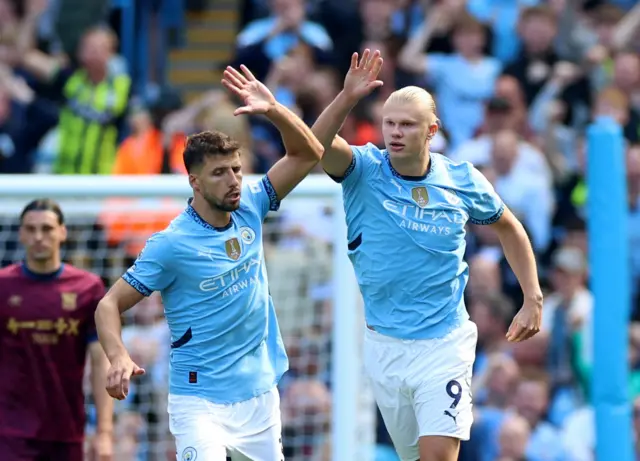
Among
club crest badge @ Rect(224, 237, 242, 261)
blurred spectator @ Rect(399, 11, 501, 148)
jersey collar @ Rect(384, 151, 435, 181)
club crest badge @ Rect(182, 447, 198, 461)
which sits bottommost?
club crest badge @ Rect(182, 447, 198, 461)

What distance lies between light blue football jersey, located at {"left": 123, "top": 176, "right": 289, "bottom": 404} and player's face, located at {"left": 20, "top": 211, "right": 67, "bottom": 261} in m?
1.48

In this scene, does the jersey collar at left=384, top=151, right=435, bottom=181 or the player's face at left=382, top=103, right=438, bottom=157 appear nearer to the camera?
the player's face at left=382, top=103, right=438, bottom=157

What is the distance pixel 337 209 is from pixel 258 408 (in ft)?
8.56

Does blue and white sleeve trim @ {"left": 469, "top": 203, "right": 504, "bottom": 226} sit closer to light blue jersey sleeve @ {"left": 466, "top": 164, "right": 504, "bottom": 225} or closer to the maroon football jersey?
light blue jersey sleeve @ {"left": 466, "top": 164, "right": 504, "bottom": 225}

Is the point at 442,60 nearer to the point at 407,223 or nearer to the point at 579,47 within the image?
the point at 579,47

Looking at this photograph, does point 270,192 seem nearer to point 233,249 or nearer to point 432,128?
point 233,249

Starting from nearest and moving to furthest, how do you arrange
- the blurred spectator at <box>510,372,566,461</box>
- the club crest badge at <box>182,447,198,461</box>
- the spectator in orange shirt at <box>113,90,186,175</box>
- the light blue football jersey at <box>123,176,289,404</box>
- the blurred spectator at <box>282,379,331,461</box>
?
the club crest badge at <box>182,447,198,461</box>
the light blue football jersey at <box>123,176,289,404</box>
the blurred spectator at <box>282,379,331,461</box>
the blurred spectator at <box>510,372,566,461</box>
the spectator in orange shirt at <box>113,90,186,175</box>

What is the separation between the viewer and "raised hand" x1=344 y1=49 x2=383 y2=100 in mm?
8086

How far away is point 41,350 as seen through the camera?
30.8 ft

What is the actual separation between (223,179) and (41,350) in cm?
211

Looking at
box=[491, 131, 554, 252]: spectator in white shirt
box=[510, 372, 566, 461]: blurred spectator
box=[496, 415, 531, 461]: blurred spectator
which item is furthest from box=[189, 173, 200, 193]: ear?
box=[491, 131, 554, 252]: spectator in white shirt

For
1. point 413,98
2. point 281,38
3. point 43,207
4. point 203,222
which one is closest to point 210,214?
point 203,222

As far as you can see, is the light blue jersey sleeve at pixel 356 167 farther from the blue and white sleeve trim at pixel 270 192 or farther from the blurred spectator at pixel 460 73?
the blurred spectator at pixel 460 73

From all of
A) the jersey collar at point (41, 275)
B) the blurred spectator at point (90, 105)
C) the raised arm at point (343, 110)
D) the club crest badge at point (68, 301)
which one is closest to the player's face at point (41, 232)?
the jersey collar at point (41, 275)
